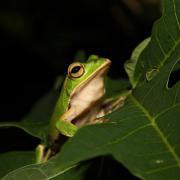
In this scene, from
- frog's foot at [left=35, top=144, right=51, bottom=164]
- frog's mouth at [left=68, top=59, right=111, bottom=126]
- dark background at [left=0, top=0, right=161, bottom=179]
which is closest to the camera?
frog's foot at [left=35, top=144, right=51, bottom=164]

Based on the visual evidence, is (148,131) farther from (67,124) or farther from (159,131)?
(67,124)

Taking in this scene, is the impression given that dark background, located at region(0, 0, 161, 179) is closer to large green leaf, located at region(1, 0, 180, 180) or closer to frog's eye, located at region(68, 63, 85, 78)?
frog's eye, located at region(68, 63, 85, 78)

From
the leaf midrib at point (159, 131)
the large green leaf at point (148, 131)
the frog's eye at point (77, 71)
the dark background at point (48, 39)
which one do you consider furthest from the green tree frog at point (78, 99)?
the dark background at point (48, 39)

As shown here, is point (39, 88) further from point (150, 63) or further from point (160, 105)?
point (160, 105)

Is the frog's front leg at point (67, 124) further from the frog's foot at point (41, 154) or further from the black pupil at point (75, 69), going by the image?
the black pupil at point (75, 69)

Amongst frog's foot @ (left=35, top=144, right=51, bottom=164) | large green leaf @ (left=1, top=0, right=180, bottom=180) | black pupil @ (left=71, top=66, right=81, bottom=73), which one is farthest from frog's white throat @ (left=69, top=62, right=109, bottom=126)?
large green leaf @ (left=1, top=0, right=180, bottom=180)

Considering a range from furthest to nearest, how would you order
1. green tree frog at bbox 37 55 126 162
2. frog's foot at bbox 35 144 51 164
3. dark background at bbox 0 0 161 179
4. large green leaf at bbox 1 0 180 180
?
dark background at bbox 0 0 161 179, green tree frog at bbox 37 55 126 162, frog's foot at bbox 35 144 51 164, large green leaf at bbox 1 0 180 180
